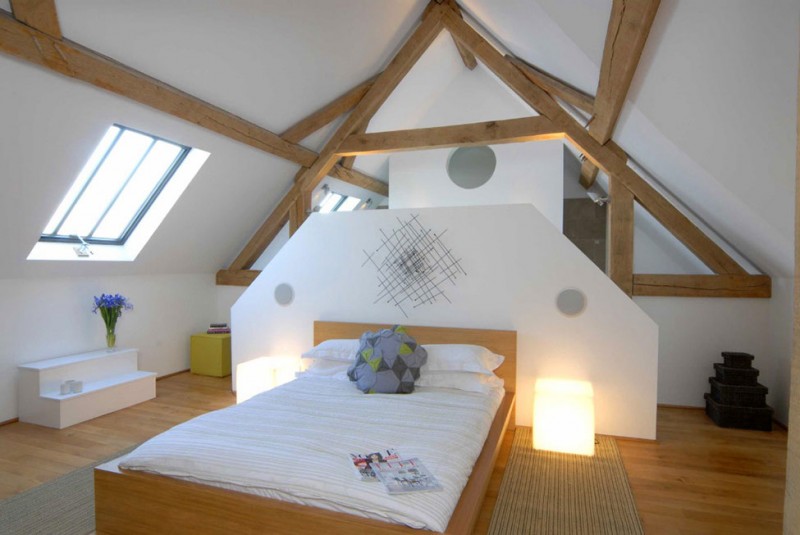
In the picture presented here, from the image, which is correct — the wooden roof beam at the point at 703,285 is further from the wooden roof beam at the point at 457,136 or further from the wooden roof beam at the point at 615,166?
the wooden roof beam at the point at 457,136

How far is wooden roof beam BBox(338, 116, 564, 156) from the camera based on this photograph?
4.47 meters

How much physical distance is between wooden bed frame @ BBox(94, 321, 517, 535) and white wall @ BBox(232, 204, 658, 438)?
1.47 m

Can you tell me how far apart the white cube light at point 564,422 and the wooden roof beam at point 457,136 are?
2425mm

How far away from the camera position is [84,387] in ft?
12.8

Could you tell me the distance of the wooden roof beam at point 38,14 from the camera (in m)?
2.50

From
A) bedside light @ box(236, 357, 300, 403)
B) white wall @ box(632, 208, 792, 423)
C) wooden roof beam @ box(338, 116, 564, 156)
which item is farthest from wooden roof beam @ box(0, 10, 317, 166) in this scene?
white wall @ box(632, 208, 792, 423)

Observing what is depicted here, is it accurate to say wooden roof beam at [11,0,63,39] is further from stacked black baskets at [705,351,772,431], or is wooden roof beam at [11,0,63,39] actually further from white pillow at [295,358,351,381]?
stacked black baskets at [705,351,772,431]

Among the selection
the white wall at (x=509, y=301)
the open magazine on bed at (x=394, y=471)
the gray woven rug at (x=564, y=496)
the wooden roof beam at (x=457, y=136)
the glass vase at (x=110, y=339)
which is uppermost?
the wooden roof beam at (x=457, y=136)

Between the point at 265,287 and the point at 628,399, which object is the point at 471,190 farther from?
the point at 628,399

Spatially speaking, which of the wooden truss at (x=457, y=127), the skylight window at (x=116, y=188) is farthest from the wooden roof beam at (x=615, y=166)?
the skylight window at (x=116, y=188)

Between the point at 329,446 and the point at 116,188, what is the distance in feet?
10.9

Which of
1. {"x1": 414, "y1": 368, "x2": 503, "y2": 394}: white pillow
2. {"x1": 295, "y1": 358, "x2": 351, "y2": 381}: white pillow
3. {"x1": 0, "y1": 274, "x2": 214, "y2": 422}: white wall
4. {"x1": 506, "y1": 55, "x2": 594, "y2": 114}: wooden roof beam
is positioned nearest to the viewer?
{"x1": 414, "y1": 368, "x2": 503, "y2": 394}: white pillow

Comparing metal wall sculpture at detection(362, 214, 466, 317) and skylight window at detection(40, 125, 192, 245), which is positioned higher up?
skylight window at detection(40, 125, 192, 245)

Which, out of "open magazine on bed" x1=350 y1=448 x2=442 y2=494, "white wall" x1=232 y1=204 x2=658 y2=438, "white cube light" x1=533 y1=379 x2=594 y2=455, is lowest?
"white cube light" x1=533 y1=379 x2=594 y2=455
